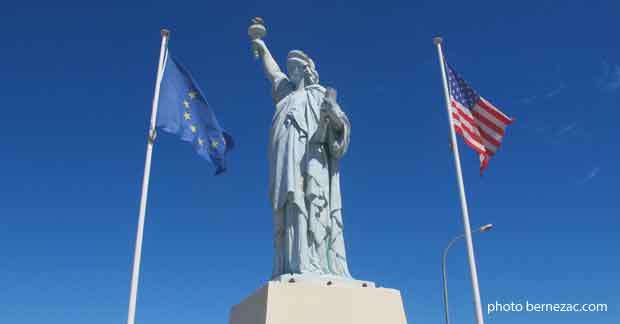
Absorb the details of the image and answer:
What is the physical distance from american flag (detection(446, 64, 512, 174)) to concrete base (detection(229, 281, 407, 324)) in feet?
15.7

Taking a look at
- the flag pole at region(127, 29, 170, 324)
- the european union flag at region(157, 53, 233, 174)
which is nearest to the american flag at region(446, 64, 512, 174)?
the european union flag at region(157, 53, 233, 174)

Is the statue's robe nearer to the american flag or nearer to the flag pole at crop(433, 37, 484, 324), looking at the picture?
the flag pole at crop(433, 37, 484, 324)

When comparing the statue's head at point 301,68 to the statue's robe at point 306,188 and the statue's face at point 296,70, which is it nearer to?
the statue's face at point 296,70

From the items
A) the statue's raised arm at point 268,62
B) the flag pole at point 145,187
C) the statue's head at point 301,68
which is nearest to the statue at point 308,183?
the statue's head at point 301,68

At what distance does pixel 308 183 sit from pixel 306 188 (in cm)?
8

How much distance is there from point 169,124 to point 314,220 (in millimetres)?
3485

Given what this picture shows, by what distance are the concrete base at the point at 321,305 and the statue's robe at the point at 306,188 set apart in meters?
0.64

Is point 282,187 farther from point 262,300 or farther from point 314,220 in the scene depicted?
point 262,300

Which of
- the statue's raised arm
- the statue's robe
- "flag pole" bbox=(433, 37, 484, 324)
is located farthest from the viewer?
the statue's raised arm

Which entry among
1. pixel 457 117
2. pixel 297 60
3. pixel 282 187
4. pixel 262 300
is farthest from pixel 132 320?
pixel 457 117

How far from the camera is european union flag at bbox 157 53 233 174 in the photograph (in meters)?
9.62

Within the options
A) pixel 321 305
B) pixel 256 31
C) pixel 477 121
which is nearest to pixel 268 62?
pixel 256 31

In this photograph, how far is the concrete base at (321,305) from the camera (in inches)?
249

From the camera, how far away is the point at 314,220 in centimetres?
761
